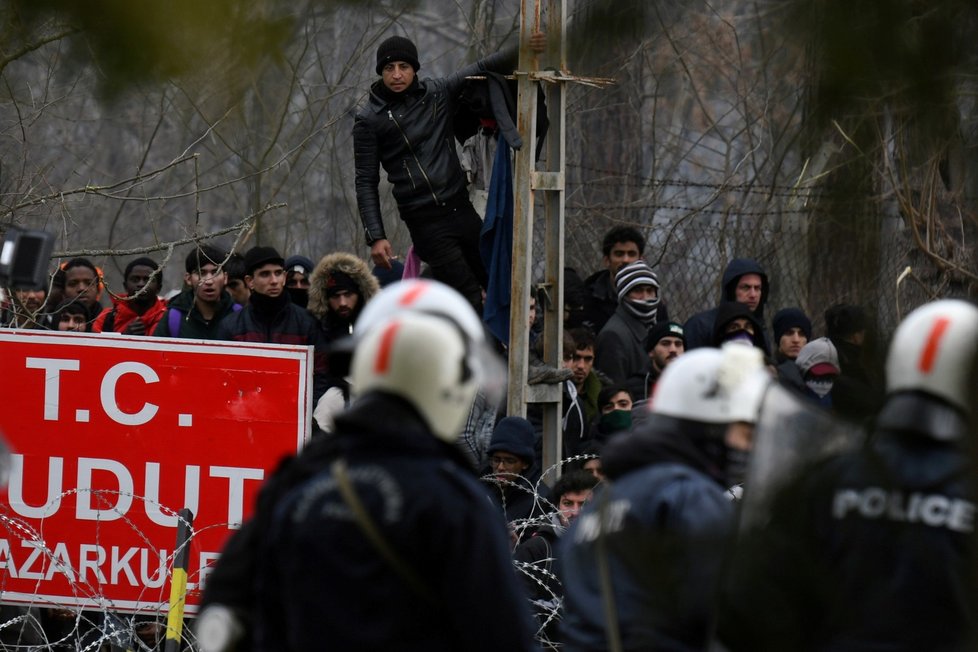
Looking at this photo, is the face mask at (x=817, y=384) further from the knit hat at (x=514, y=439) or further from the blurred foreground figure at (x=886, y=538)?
the knit hat at (x=514, y=439)

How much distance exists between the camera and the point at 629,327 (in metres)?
9.06

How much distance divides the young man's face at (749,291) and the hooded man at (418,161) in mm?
1416

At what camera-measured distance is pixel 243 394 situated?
6770 millimetres

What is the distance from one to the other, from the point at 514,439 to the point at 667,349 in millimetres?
1220

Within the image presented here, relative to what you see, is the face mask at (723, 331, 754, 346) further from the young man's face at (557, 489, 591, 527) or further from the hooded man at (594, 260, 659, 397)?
the young man's face at (557, 489, 591, 527)

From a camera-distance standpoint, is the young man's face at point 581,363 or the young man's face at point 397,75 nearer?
the young man's face at point 397,75

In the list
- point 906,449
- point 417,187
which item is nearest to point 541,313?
point 417,187

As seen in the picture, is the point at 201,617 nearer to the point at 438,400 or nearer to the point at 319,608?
the point at 319,608

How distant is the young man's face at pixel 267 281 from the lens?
838 cm

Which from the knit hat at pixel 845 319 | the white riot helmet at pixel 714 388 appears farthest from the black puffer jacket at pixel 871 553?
the white riot helmet at pixel 714 388

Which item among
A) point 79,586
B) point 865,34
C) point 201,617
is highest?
point 865,34

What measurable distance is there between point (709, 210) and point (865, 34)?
744 centimetres

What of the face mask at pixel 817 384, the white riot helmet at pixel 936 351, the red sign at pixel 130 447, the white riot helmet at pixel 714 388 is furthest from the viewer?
the red sign at pixel 130 447

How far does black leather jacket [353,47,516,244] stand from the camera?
8.27m
